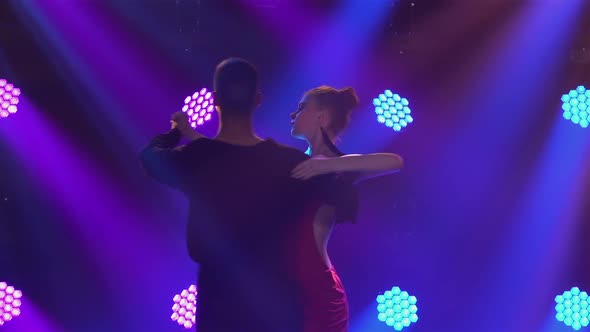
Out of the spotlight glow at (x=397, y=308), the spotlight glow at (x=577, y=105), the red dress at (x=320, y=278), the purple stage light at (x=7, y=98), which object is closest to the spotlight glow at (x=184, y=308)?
the spotlight glow at (x=397, y=308)

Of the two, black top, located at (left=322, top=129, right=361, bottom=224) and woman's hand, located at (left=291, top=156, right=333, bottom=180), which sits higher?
woman's hand, located at (left=291, top=156, right=333, bottom=180)

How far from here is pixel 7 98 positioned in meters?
3.82

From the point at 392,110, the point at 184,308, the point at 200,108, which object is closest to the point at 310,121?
the point at 200,108

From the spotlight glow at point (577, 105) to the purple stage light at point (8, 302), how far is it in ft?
11.1

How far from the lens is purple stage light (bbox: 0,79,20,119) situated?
381 cm

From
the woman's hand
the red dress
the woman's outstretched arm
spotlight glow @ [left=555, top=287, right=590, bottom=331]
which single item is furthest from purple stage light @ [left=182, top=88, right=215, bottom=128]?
spotlight glow @ [left=555, top=287, right=590, bottom=331]

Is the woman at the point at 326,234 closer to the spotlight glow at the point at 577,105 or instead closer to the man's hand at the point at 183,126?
the man's hand at the point at 183,126

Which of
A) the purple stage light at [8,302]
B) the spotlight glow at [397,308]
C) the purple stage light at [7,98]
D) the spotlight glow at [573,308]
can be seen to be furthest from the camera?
the spotlight glow at [573,308]

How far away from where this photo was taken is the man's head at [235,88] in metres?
1.81

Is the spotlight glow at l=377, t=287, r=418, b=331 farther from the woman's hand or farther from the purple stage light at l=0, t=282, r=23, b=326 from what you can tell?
the woman's hand

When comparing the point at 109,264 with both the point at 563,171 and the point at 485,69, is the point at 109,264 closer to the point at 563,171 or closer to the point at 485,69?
the point at 485,69

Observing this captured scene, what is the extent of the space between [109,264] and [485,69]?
248 cm

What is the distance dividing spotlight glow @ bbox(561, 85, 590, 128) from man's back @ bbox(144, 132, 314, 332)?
10.3 feet

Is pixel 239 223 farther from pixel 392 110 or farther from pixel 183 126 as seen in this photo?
pixel 392 110
